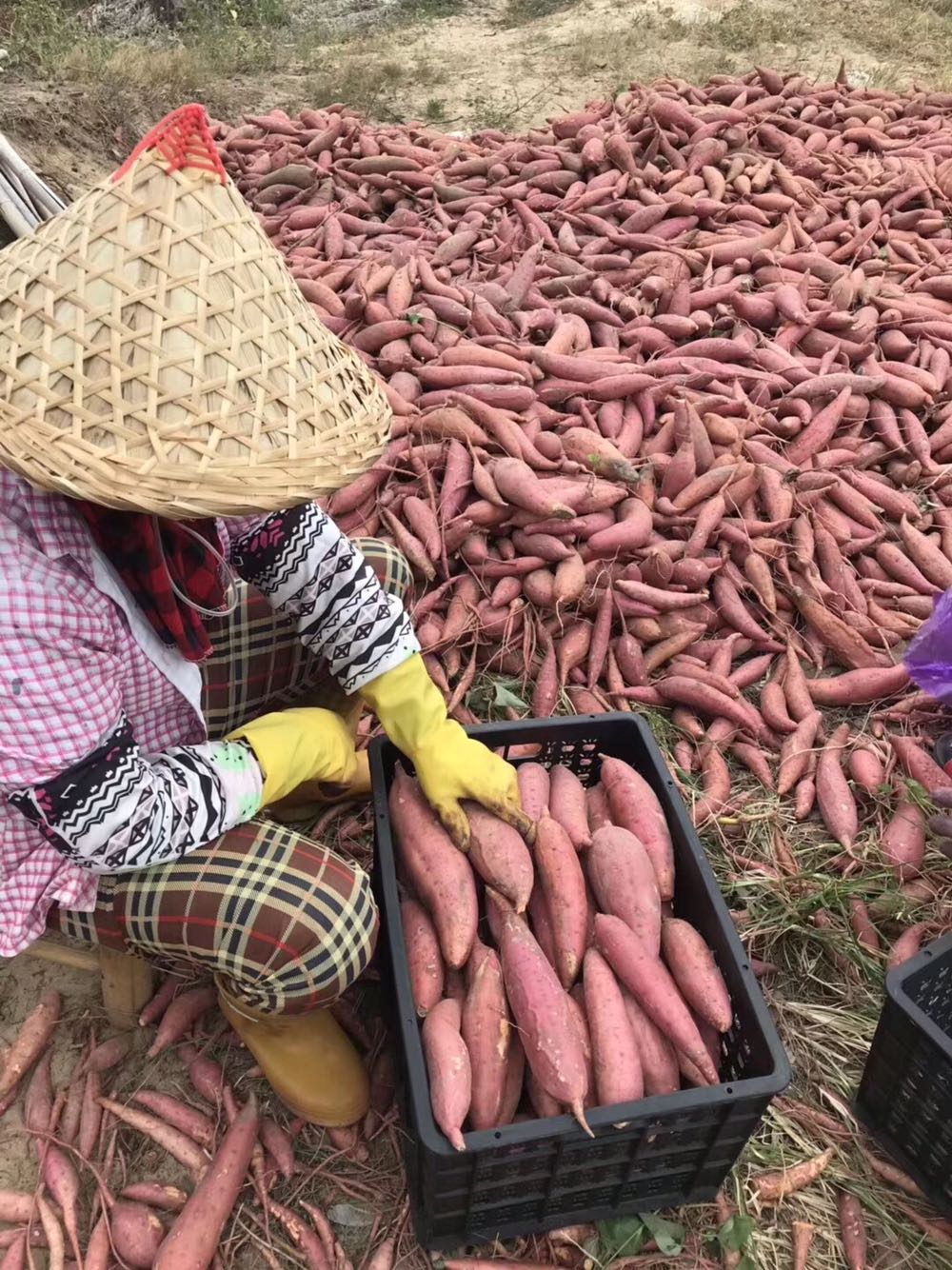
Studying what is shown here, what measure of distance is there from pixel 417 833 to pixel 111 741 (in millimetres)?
625

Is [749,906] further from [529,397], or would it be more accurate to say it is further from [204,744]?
[529,397]

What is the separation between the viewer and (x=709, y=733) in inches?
100

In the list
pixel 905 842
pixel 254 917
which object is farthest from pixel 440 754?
pixel 905 842

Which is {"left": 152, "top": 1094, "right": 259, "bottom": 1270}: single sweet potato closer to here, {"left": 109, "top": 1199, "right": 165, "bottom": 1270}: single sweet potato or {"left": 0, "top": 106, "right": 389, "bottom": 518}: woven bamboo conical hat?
{"left": 109, "top": 1199, "right": 165, "bottom": 1270}: single sweet potato

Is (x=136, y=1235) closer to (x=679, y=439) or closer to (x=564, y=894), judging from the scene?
(x=564, y=894)

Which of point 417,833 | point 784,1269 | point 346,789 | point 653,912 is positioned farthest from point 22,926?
point 784,1269

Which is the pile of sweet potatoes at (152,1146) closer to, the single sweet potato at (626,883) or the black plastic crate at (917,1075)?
the single sweet potato at (626,883)

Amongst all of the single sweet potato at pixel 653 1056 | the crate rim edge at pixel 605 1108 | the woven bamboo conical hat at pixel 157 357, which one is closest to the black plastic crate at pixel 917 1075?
the crate rim edge at pixel 605 1108

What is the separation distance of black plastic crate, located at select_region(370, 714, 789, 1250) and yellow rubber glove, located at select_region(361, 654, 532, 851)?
0.41 feet

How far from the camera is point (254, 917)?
158 cm

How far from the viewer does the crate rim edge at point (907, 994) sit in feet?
5.03

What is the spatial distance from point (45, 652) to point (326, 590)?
2.26ft

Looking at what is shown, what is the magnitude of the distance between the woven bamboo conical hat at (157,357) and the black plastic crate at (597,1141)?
0.85 metres

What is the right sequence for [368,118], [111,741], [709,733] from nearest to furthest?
[111,741], [709,733], [368,118]
